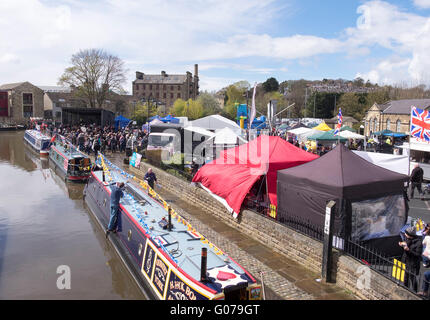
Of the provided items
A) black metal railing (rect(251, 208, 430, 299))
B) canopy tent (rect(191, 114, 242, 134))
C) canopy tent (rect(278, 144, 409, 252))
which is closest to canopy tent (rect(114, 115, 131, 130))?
canopy tent (rect(191, 114, 242, 134))

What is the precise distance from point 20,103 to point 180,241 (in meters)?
70.2

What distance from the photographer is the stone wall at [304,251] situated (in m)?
6.40

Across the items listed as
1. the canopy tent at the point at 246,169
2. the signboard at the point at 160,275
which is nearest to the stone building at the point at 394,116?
the canopy tent at the point at 246,169

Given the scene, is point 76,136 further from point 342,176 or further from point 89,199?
point 342,176

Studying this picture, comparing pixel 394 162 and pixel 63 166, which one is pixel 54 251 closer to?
pixel 63 166

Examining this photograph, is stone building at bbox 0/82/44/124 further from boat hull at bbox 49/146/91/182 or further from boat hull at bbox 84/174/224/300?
boat hull at bbox 84/174/224/300

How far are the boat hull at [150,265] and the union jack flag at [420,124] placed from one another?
1135 cm

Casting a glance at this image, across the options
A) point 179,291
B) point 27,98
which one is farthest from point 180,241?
point 27,98

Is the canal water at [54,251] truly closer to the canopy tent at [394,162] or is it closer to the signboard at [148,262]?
the signboard at [148,262]

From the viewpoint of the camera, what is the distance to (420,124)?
12.9 m

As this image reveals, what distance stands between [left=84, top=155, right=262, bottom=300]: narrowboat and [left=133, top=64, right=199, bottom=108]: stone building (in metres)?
72.0

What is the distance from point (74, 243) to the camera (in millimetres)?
10844

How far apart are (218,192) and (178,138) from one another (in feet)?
35.3

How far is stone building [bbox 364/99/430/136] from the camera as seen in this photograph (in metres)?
36.8
